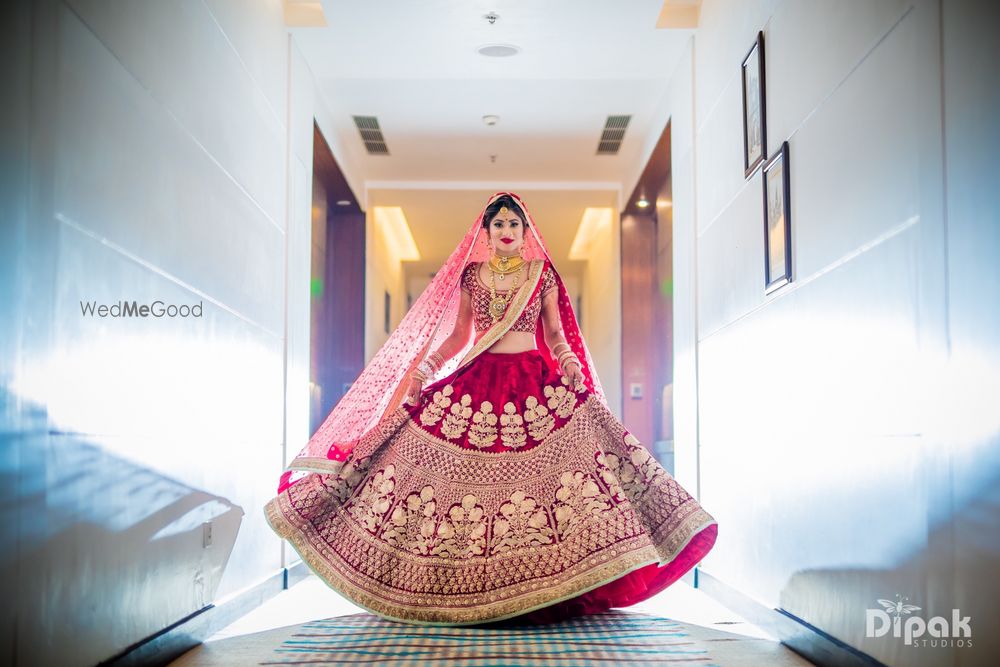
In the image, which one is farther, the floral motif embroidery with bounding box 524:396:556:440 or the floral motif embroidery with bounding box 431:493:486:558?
the floral motif embroidery with bounding box 524:396:556:440

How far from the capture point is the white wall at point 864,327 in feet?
6.23

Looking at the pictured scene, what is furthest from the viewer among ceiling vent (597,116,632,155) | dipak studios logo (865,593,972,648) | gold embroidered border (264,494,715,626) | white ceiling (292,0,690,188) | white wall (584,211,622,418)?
white wall (584,211,622,418)

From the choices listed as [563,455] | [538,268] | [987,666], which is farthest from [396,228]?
[987,666]

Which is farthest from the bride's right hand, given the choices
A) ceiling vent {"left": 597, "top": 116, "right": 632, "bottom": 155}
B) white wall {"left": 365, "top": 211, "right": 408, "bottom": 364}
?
white wall {"left": 365, "top": 211, "right": 408, "bottom": 364}

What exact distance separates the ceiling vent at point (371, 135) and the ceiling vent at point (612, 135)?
1644 mm

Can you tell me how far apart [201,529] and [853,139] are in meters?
2.40

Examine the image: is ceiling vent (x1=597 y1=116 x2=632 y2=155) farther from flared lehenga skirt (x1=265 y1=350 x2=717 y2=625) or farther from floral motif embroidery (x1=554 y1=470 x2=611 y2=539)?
floral motif embroidery (x1=554 y1=470 x2=611 y2=539)

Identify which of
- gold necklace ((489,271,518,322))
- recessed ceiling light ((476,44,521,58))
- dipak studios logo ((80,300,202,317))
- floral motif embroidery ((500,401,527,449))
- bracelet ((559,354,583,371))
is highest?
recessed ceiling light ((476,44,521,58))

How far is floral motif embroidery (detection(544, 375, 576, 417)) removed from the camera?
3.50 meters

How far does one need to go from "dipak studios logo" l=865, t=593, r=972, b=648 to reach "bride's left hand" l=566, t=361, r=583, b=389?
1.44m

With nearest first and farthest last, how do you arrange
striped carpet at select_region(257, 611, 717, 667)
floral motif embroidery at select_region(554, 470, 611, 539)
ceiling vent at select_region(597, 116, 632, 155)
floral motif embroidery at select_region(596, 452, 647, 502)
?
striped carpet at select_region(257, 611, 717, 667) < floral motif embroidery at select_region(554, 470, 611, 539) < floral motif embroidery at select_region(596, 452, 647, 502) < ceiling vent at select_region(597, 116, 632, 155)

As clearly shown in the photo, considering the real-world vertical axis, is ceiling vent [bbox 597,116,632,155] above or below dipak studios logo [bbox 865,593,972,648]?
above

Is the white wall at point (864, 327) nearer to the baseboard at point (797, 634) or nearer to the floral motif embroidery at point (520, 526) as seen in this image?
the baseboard at point (797, 634)

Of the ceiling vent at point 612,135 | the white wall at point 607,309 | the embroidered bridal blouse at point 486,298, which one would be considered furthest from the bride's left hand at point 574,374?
the white wall at point 607,309
